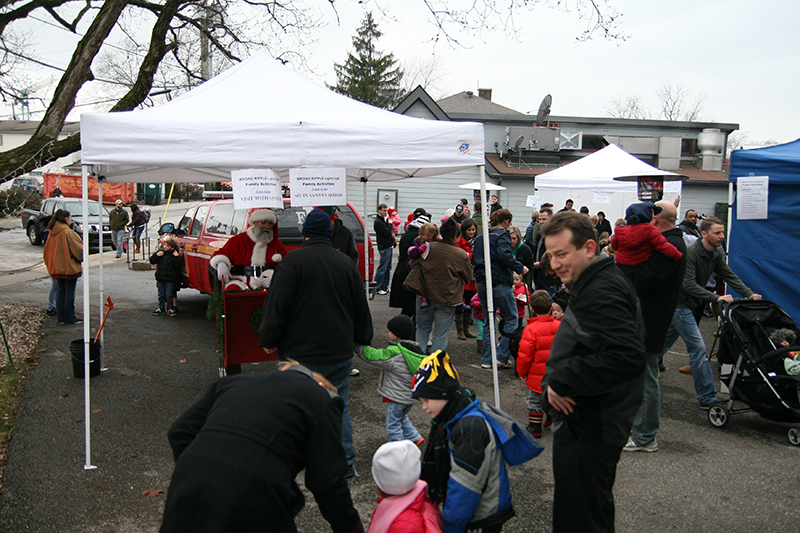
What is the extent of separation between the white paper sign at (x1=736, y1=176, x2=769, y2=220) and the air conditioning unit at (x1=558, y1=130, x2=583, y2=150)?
1696cm

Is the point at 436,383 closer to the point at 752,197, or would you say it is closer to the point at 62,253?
the point at 752,197

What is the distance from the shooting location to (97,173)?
6.17 m

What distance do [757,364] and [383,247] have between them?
8326mm

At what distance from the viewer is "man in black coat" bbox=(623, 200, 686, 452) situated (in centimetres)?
458

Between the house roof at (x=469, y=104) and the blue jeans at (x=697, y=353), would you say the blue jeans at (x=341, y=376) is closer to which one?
the blue jeans at (x=697, y=353)

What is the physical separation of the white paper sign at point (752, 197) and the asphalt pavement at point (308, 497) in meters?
2.12

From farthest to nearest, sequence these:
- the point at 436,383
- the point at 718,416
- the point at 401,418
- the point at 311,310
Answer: the point at 718,416
the point at 401,418
the point at 311,310
the point at 436,383

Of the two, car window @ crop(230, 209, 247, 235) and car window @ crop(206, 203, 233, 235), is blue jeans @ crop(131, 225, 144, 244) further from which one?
car window @ crop(230, 209, 247, 235)

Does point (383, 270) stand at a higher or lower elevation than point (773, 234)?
lower

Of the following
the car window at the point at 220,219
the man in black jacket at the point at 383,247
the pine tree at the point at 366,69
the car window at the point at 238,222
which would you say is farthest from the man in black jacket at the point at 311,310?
the pine tree at the point at 366,69

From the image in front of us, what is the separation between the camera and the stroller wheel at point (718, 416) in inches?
209

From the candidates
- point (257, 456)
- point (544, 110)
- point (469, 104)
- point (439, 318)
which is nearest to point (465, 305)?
point (439, 318)

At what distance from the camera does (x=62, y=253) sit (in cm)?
863

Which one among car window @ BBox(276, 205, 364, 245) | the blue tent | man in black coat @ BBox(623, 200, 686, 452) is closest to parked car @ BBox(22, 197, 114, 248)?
car window @ BBox(276, 205, 364, 245)
